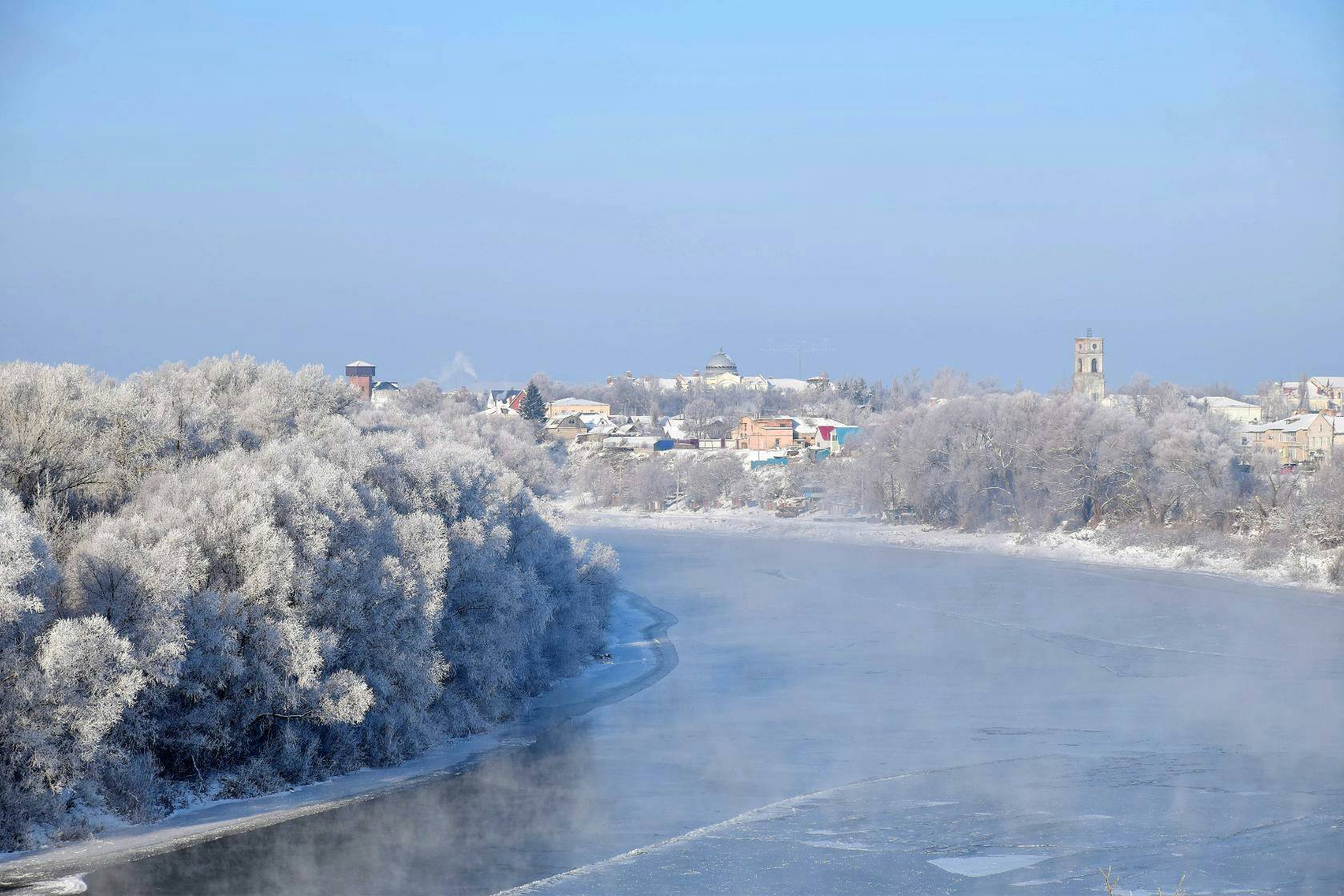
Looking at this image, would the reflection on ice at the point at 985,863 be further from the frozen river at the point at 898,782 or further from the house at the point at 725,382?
the house at the point at 725,382

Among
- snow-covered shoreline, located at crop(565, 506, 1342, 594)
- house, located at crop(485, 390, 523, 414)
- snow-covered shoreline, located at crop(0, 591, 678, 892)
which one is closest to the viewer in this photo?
snow-covered shoreline, located at crop(0, 591, 678, 892)

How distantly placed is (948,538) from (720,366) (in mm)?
102516

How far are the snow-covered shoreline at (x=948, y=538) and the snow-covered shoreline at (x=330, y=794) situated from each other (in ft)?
55.4

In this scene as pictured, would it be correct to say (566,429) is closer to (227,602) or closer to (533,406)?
(533,406)

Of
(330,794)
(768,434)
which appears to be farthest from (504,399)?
(330,794)

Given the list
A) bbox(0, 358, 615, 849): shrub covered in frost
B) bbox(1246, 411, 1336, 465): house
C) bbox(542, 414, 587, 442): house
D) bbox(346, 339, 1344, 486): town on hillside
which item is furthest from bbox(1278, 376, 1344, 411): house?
bbox(0, 358, 615, 849): shrub covered in frost

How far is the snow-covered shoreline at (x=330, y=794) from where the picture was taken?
36.9ft

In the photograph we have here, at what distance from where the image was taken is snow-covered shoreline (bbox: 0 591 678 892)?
1126 cm

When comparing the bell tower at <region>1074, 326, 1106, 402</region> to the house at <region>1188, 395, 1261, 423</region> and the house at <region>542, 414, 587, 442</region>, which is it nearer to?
the house at <region>1188, 395, 1261, 423</region>

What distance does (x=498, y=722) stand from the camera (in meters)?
17.3

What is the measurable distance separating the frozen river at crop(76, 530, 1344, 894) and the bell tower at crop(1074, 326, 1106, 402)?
5066cm

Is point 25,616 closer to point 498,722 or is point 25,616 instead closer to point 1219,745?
point 498,722

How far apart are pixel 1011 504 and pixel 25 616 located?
3457 cm

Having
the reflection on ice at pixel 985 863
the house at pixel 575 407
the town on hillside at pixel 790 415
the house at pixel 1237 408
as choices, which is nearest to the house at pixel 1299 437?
the town on hillside at pixel 790 415
